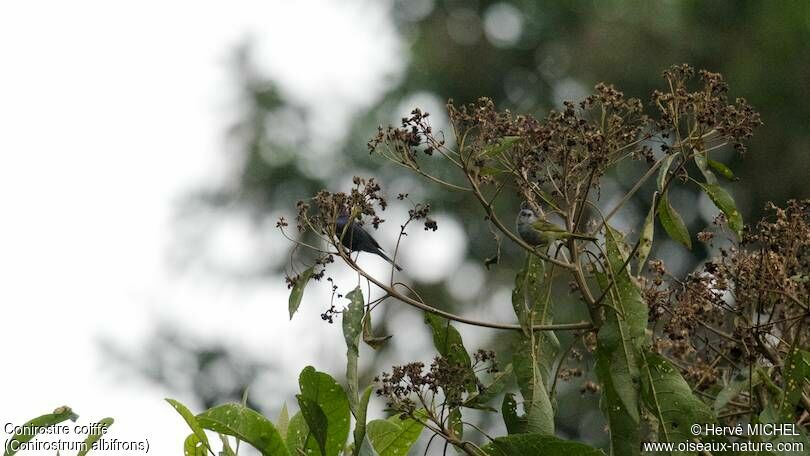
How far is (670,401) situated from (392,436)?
954mm

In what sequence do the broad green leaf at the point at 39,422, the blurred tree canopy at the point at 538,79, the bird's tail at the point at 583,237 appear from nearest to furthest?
1. the bird's tail at the point at 583,237
2. the broad green leaf at the point at 39,422
3. the blurred tree canopy at the point at 538,79

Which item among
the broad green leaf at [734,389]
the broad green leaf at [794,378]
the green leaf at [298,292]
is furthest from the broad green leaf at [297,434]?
the broad green leaf at [794,378]

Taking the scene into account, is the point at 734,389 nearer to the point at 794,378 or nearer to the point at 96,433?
the point at 794,378

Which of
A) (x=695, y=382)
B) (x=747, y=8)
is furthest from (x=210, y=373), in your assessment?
(x=695, y=382)

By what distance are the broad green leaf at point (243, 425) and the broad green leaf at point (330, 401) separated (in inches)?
4.9

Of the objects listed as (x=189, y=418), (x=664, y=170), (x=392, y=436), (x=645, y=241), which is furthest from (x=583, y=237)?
(x=189, y=418)

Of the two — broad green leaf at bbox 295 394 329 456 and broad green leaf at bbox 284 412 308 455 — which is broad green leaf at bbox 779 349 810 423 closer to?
broad green leaf at bbox 295 394 329 456

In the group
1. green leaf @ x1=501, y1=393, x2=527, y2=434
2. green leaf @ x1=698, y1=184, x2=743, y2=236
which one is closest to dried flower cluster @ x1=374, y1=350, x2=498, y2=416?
green leaf @ x1=501, y1=393, x2=527, y2=434

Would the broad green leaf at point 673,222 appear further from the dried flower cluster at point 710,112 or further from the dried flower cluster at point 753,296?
the dried flower cluster at point 710,112

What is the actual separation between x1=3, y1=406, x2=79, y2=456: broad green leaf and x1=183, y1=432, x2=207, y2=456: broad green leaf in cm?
33

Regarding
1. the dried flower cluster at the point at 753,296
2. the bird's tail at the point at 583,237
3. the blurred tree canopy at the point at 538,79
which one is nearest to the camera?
the bird's tail at the point at 583,237

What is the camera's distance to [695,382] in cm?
348

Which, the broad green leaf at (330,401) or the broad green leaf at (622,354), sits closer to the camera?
the broad green leaf at (622,354)

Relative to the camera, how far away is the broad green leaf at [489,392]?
3.00 meters
